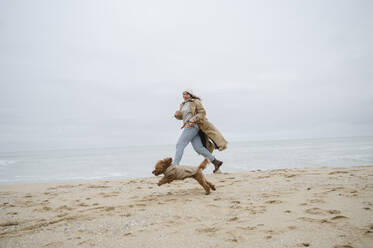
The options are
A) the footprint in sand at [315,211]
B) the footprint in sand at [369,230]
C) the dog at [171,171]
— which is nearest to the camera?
the footprint in sand at [369,230]

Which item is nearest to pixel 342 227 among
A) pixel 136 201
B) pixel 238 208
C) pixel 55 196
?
pixel 238 208

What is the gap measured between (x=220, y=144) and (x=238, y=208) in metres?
2.57

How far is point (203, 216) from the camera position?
265cm

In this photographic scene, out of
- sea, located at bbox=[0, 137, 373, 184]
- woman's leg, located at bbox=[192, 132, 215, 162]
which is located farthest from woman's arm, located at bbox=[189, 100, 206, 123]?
sea, located at bbox=[0, 137, 373, 184]

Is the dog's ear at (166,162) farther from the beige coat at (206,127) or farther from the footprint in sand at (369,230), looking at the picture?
the footprint in sand at (369,230)

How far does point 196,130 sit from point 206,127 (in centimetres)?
28

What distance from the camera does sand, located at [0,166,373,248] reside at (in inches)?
80.1

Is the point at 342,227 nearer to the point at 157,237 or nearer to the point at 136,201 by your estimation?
the point at 157,237

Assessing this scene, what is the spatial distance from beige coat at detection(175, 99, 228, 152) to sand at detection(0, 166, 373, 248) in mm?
1298

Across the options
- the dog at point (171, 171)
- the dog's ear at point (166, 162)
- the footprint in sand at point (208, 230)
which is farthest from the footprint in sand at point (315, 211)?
the dog's ear at point (166, 162)

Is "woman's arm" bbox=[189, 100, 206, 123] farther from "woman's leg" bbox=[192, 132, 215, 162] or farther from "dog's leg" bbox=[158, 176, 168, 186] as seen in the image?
"dog's leg" bbox=[158, 176, 168, 186]

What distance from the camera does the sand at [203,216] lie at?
204 centimetres

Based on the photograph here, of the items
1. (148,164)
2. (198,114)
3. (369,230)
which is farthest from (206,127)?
(148,164)

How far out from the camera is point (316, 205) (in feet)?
9.11
